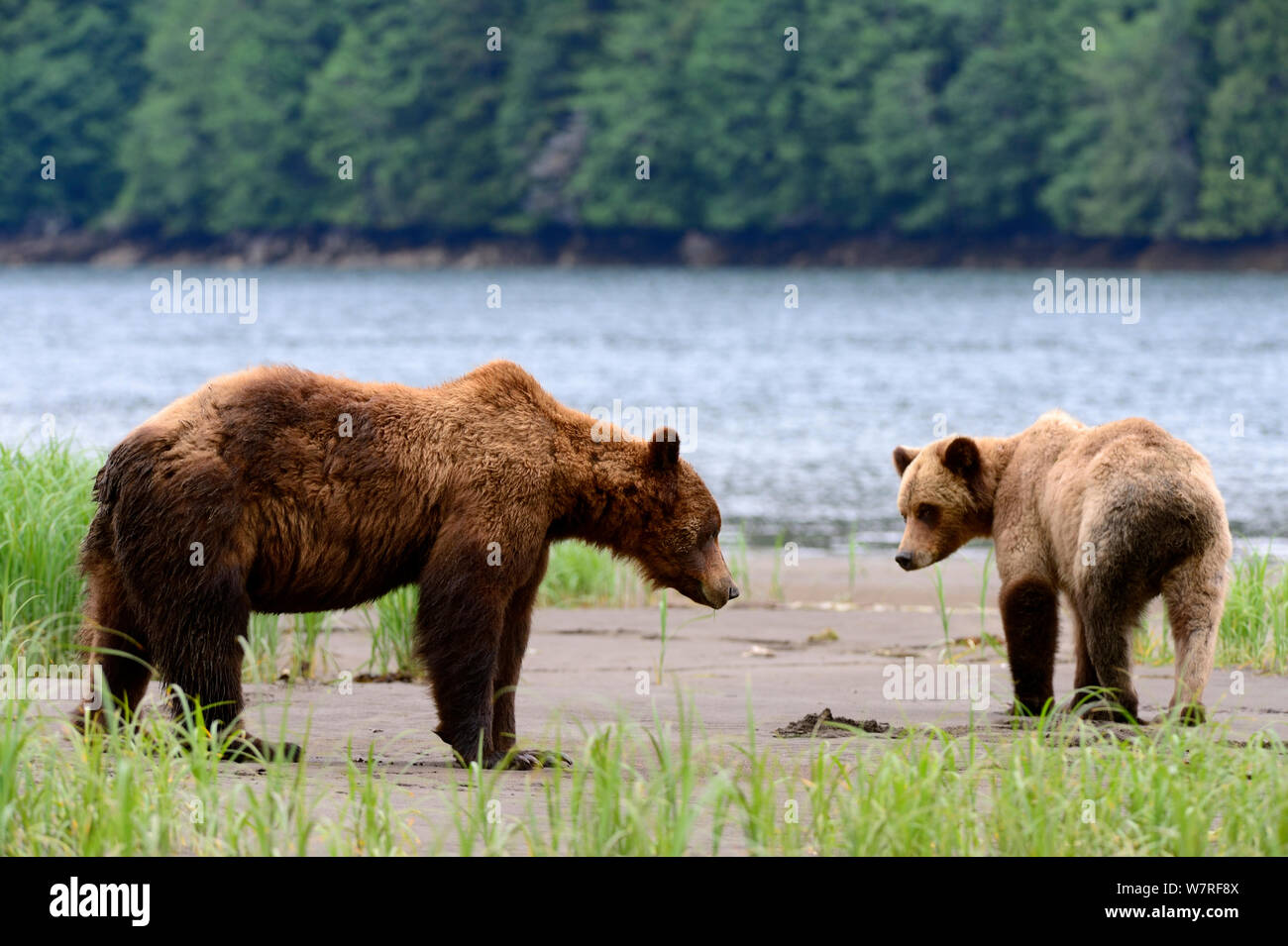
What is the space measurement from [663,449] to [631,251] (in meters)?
76.7

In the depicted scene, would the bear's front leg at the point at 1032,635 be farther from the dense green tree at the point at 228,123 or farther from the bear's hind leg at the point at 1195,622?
the dense green tree at the point at 228,123

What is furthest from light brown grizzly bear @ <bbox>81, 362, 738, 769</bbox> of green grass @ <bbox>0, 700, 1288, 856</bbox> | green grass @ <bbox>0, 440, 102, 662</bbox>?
green grass @ <bbox>0, 440, 102, 662</bbox>

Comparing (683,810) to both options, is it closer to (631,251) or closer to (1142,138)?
(1142,138)

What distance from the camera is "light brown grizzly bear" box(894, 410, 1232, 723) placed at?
6.02 m

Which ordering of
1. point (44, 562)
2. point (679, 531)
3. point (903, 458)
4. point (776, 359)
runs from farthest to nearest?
point (776, 359) < point (903, 458) < point (44, 562) < point (679, 531)

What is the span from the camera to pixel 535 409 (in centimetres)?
601

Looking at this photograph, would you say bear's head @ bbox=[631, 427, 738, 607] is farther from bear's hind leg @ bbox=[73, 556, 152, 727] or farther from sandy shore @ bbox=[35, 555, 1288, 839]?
bear's hind leg @ bbox=[73, 556, 152, 727]

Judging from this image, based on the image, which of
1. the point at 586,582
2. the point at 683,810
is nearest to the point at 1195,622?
the point at 683,810

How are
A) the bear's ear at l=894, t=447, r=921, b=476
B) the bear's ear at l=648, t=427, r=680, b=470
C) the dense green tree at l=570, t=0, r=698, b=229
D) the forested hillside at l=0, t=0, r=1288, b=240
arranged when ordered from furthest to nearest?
the dense green tree at l=570, t=0, r=698, b=229
the forested hillside at l=0, t=0, r=1288, b=240
the bear's ear at l=894, t=447, r=921, b=476
the bear's ear at l=648, t=427, r=680, b=470

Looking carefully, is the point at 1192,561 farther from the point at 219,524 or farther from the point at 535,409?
the point at 219,524

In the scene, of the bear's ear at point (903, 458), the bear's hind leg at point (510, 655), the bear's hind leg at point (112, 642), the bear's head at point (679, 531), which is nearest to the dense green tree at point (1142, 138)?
the bear's ear at point (903, 458)

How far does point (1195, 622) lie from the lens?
6012 mm

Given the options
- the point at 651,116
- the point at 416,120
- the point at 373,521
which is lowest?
the point at 373,521
